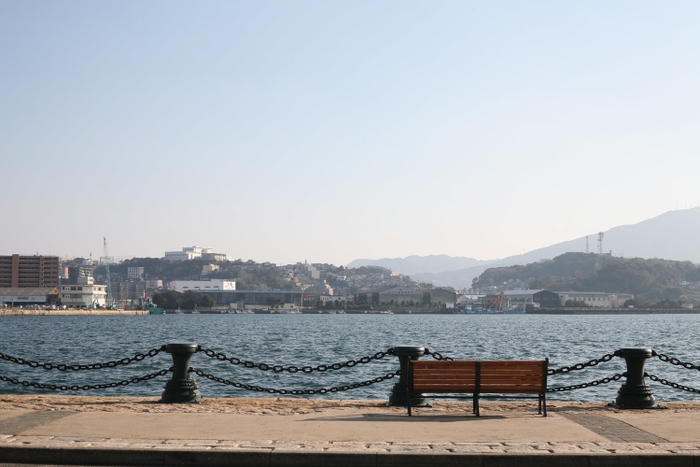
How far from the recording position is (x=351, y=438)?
9.38 m

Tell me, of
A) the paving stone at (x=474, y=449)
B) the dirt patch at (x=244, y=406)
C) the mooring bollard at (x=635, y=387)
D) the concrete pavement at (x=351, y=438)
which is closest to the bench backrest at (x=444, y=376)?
the concrete pavement at (x=351, y=438)

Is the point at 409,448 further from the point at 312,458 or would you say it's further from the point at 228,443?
the point at 228,443

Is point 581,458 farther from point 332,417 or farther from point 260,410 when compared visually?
point 260,410

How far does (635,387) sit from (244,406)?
5.73 m

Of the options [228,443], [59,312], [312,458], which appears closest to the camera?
[312,458]

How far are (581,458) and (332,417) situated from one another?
12.0ft

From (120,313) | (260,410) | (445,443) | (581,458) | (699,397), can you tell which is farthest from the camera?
(120,313)

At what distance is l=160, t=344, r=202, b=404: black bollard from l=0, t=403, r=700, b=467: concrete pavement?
47.3 inches

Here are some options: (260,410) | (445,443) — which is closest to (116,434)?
(260,410)

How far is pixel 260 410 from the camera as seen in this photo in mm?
11922

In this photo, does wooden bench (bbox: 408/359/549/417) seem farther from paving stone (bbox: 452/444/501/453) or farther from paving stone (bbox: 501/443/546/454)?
paving stone (bbox: 452/444/501/453)

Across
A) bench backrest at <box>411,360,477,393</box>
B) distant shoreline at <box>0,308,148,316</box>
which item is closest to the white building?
distant shoreline at <box>0,308,148,316</box>

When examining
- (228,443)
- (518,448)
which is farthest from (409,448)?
(228,443)

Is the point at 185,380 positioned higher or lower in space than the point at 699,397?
higher
